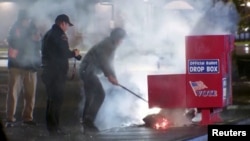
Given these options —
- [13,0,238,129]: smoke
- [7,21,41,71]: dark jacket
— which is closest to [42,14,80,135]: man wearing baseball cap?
[7,21,41,71]: dark jacket

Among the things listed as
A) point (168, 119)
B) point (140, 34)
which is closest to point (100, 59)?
point (168, 119)

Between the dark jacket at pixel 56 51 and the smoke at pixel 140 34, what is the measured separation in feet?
6.19

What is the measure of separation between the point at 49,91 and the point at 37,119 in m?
2.30

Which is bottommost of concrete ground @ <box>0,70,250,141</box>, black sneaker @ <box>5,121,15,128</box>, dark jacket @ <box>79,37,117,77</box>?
concrete ground @ <box>0,70,250,141</box>

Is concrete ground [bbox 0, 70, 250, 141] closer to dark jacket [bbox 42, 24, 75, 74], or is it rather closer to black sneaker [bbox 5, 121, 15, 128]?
black sneaker [bbox 5, 121, 15, 128]

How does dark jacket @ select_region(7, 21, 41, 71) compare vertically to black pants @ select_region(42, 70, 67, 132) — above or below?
above

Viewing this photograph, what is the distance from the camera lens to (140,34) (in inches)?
543

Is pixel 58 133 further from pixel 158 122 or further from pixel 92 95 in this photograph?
pixel 158 122

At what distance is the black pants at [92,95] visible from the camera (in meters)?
11.0

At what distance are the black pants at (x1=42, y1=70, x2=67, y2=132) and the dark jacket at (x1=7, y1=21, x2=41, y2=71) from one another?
0.98 metres

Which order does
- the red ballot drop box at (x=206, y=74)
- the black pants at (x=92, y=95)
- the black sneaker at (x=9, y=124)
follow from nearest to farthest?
the red ballot drop box at (x=206, y=74), the black pants at (x=92, y=95), the black sneaker at (x=9, y=124)

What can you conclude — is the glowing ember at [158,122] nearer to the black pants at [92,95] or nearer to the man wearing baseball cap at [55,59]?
the black pants at [92,95]

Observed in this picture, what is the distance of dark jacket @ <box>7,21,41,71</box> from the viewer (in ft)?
35.7

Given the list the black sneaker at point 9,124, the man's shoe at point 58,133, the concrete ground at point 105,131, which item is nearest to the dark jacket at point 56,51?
the man's shoe at point 58,133
